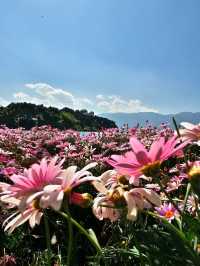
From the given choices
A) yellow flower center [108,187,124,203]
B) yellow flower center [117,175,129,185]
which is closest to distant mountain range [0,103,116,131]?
yellow flower center [117,175,129,185]

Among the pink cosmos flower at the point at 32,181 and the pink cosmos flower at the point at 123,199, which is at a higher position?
the pink cosmos flower at the point at 32,181

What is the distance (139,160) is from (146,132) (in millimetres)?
8839

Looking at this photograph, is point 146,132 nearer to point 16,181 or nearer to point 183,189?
point 183,189

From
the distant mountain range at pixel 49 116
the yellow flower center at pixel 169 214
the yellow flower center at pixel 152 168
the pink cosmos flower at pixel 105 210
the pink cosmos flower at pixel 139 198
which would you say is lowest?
the yellow flower center at pixel 169 214

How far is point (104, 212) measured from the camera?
1.37 metres

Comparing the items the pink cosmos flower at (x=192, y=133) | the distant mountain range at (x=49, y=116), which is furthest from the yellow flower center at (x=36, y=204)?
the distant mountain range at (x=49, y=116)

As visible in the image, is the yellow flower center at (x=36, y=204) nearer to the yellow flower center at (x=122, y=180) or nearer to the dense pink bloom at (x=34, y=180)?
the dense pink bloom at (x=34, y=180)

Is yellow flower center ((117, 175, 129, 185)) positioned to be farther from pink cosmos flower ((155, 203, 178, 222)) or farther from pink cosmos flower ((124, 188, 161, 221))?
pink cosmos flower ((155, 203, 178, 222))

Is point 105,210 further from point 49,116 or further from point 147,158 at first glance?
point 49,116

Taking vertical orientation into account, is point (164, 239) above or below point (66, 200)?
below

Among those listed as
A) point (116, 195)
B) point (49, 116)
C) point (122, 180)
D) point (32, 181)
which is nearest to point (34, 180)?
point (32, 181)

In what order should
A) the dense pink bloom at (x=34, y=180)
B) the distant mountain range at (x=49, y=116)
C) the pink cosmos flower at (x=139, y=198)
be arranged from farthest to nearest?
the distant mountain range at (x=49, y=116) < the pink cosmos flower at (x=139, y=198) < the dense pink bloom at (x=34, y=180)

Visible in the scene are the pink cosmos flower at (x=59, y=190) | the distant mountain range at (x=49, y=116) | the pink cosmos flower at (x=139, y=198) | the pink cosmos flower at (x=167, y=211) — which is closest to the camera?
the pink cosmos flower at (x=59, y=190)

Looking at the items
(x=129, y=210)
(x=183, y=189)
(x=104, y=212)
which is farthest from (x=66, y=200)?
(x=183, y=189)
